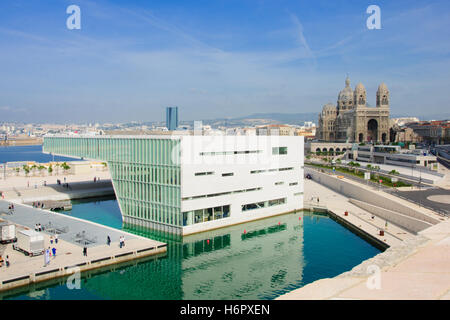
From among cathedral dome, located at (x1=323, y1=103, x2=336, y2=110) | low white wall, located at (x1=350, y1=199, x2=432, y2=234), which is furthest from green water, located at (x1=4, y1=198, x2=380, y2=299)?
cathedral dome, located at (x1=323, y1=103, x2=336, y2=110)

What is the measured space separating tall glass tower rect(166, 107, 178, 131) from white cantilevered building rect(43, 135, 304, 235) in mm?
9281

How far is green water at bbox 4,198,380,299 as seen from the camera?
2292 cm

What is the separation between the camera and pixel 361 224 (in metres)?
37.4

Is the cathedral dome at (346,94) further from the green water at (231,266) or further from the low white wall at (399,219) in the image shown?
the green water at (231,266)

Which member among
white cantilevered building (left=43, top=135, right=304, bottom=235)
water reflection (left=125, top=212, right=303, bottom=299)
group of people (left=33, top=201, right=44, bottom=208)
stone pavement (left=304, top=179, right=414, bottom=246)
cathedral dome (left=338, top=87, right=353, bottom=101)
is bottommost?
water reflection (left=125, top=212, right=303, bottom=299)

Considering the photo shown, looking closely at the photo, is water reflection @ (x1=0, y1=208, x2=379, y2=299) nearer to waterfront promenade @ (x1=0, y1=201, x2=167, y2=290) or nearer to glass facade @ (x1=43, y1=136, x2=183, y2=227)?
waterfront promenade @ (x1=0, y1=201, x2=167, y2=290)

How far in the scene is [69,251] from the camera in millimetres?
27297

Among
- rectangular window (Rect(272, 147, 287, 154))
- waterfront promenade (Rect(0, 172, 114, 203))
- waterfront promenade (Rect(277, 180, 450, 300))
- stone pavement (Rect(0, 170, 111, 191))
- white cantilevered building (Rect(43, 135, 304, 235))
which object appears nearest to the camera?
waterfront promenade (Rect(277, 180, 450, 300))

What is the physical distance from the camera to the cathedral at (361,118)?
133375 millimetres

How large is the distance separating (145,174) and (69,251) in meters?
11.3

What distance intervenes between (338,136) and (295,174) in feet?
359

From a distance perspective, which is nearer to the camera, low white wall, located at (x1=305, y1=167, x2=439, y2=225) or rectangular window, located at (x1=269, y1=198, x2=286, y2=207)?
low white wall, located at (x1=305, y1=167, x2=439, y2=225)
